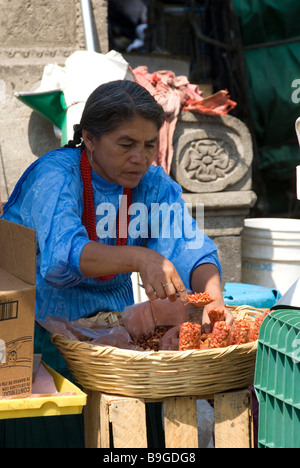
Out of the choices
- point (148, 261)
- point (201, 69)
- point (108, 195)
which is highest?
point (201, 69)

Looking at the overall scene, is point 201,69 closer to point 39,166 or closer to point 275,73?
point 275,73

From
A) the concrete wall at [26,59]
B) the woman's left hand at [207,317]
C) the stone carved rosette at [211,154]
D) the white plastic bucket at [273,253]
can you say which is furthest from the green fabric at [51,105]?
the woman's left hand at [207,317]

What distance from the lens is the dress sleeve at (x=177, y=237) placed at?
92.8 inches

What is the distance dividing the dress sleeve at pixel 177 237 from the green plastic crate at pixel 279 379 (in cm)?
58

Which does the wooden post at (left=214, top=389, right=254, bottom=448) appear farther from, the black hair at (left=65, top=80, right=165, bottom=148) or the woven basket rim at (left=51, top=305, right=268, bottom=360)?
the black hair at (left=65, top=80, right=165, bottom=148)

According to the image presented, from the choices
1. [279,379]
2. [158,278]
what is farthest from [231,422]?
[158,278]

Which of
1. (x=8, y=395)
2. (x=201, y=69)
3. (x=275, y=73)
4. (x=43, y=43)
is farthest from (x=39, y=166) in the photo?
(x=201, y=69)

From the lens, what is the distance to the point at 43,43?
371 cm

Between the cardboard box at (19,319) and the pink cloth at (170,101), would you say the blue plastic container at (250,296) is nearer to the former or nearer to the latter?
the pink cloth at (170,101)

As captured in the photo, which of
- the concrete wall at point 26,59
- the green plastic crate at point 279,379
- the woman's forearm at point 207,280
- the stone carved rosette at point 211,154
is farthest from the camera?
the stone carved rosette at point 211,154

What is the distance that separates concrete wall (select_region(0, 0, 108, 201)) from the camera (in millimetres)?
3646

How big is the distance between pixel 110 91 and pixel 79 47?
1755mm

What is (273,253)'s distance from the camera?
394cm

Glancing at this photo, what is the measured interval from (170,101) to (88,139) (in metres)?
1.53
